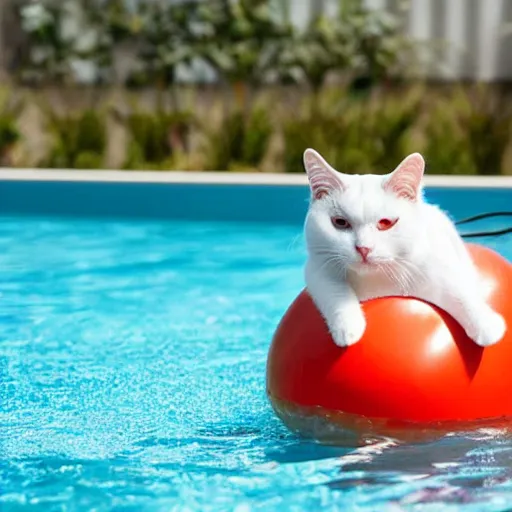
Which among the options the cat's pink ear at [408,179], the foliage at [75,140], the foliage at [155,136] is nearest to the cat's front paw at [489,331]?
the cat's pink ear at [408,179]

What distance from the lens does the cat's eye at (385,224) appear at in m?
3.27

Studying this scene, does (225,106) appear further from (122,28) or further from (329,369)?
(329,369)

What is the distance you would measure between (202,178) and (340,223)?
5698mm

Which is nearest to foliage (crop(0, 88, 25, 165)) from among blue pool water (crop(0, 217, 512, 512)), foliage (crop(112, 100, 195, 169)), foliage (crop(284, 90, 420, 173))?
foliage (crop(112, 100, 195, 169))

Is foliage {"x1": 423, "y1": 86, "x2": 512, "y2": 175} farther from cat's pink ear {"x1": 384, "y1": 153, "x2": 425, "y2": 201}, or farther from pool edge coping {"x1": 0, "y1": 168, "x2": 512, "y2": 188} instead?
cat's pink ear {"x1": 384, "y1": 153, "x2": 425, "y2": 201}

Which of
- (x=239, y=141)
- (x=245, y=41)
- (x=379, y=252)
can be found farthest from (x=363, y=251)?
(x=245, y=41)

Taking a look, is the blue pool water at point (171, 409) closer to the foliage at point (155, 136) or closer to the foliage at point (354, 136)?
the foliage at point (354, 136)

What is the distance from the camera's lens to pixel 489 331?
3.36 meters

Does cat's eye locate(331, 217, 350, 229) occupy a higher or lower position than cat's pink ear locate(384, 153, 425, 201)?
lower

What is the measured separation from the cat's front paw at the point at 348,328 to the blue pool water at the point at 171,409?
0.37 meters

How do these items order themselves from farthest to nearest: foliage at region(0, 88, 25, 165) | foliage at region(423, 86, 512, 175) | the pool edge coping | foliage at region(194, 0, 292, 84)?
1. foliage at region(194, 0, 292, 84)
2. foliage at region(0, 88, 25, 165)
3. foliage at region(423, 86, 512, 175)
4. the pool edge coping

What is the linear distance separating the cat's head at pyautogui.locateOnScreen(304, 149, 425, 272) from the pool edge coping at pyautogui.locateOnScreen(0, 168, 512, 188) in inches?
205

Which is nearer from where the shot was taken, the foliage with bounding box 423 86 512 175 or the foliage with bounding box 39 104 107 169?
the foliage with bounding box 423 86 512 175

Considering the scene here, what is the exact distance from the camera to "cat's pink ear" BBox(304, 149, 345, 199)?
3305mm
